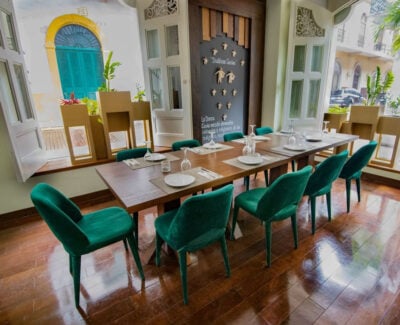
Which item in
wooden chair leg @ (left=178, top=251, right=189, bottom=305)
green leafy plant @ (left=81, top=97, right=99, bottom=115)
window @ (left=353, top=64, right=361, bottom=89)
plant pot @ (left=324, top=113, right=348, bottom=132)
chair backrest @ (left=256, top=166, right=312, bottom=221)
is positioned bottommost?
wooden chair leg @ (left=178, top=251, right=189, bottom=305)

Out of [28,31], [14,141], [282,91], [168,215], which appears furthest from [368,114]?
[28,31]

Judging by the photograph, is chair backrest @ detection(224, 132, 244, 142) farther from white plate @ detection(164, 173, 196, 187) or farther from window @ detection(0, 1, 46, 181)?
window @ detection(0, 1, 46, 181)

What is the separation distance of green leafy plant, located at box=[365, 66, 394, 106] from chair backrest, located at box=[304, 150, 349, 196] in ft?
6.14

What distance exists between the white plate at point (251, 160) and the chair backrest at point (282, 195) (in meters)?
0.35

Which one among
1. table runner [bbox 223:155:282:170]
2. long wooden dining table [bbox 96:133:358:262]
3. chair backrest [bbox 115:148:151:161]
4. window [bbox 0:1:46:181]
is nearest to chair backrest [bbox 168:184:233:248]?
long wooden dining table [bbox 96:133:358:262]

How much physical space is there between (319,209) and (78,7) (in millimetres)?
4626

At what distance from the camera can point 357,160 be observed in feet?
7.81

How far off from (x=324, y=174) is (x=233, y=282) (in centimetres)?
122

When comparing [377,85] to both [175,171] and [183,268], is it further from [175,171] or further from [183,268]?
[183,268]

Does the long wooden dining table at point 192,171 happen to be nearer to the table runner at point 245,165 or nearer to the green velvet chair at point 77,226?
the table runner at point 245,165

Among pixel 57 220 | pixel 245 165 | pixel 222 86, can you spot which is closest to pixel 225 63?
pixel 222 86

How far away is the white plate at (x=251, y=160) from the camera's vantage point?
1928 millimetres

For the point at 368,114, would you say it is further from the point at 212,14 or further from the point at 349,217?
the point at 212,14

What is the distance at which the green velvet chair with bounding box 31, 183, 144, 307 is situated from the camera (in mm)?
1247
